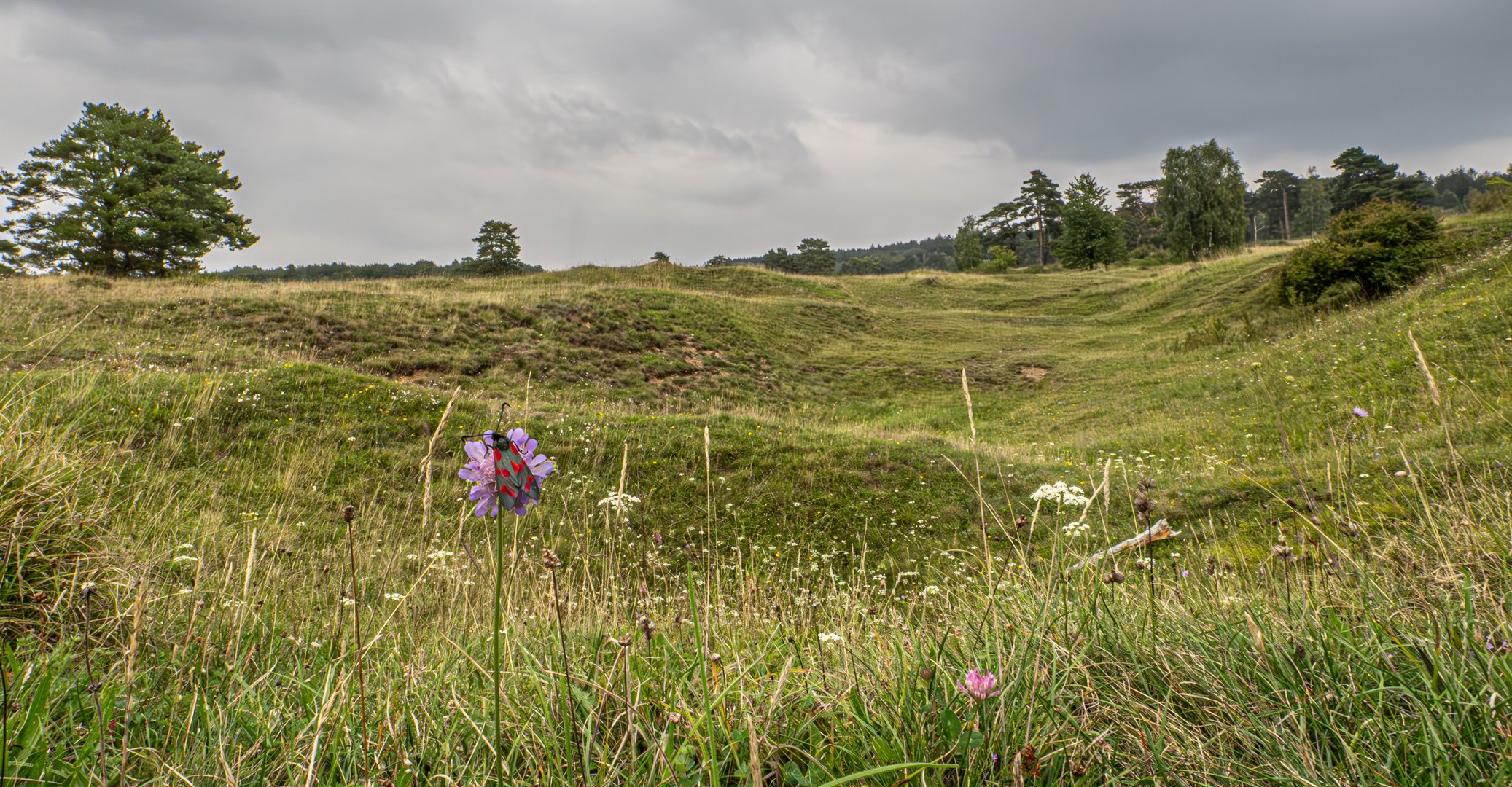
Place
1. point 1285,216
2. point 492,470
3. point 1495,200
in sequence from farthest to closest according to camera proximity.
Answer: point 1285,216 < point 1495,200 < point 492,470

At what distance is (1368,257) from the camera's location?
15.6 metres

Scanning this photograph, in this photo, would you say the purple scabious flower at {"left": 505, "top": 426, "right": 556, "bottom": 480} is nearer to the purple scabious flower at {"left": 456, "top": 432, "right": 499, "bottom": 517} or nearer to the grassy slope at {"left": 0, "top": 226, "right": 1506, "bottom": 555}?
the purple scabious flower at {"left": 456, "top": 432, "right": 499, "bottom": 517}

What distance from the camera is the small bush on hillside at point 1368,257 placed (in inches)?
597

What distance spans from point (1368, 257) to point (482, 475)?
22.2 m

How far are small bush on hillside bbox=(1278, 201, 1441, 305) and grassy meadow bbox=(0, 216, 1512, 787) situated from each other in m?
1.15

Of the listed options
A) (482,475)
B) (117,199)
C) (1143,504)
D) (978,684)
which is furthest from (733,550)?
(117,199)

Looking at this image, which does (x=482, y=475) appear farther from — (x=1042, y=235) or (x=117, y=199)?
(x=1042, y=235)

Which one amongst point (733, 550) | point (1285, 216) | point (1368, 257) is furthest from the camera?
point (1285, 216)

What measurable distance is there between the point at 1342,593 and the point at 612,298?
945 inches

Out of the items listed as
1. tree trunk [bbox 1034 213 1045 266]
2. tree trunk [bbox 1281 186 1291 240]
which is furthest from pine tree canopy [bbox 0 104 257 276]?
tree trunk [bbox 1281 186 1291 240]

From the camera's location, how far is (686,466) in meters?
9.81

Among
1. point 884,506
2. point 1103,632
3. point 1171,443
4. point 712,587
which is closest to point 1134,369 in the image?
point 1171,443

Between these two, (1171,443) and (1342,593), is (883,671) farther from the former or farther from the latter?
(1171,443)

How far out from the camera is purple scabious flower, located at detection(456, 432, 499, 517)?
3.70 feet
